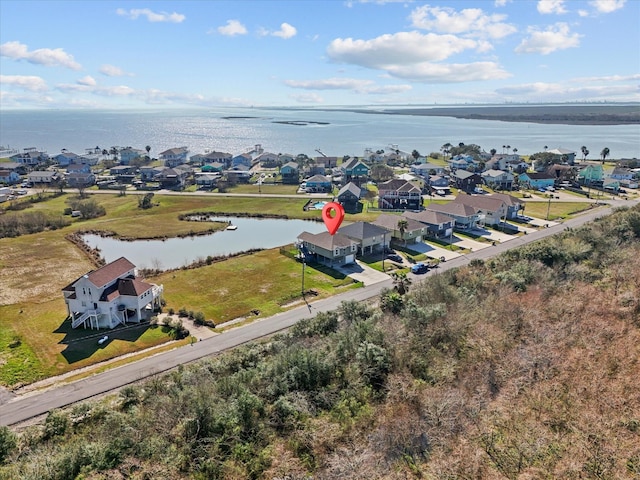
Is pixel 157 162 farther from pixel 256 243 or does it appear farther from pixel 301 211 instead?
pixel 256 243

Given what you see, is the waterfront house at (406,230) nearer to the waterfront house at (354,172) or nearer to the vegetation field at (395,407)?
the vegetation field at (395,407)

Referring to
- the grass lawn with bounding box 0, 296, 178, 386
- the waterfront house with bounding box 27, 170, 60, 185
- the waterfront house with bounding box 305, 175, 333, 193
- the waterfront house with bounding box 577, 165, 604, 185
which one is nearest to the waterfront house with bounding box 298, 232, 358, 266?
the grass lawn with bounding box 0, 296, 178, 386

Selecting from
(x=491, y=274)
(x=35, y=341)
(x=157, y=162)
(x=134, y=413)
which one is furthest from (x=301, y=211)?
(x=157, y=162)

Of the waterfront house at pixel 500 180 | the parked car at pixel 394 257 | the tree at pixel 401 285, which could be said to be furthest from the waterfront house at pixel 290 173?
the tree at pixel 401 285

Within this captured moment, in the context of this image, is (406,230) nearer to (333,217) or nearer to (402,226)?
(402,226)

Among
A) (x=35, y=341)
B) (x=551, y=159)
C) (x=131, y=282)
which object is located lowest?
(x=35, y=341)
